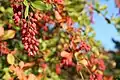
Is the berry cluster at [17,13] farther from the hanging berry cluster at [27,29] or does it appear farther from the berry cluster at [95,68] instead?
the berry cluster at [95,68]

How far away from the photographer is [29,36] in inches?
58.1

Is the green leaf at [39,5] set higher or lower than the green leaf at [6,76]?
higher

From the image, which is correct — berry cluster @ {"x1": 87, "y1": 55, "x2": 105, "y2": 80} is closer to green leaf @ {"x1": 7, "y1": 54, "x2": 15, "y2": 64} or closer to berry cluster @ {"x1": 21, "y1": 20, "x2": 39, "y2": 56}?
green leaf @ {"x1": 7, "y1": 54, "x2": 15, "y2": 64}

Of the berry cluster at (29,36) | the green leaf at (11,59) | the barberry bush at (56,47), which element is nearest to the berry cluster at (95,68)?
the barberry bush at (56,47)

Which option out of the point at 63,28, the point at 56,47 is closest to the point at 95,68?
the point at 63,28

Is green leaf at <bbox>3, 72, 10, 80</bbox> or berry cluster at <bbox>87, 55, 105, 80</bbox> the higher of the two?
green leaf at <bbox>3, 72, 10, 80</bbox>

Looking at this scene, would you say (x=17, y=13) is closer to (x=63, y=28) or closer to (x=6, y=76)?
(x=6, y=76)

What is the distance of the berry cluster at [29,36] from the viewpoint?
1460 millimetres

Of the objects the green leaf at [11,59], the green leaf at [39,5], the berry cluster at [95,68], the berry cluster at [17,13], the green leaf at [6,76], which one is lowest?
the berry cluster at [95,68]

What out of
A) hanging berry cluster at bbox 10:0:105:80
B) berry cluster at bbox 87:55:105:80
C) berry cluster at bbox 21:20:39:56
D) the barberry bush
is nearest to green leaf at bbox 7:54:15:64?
the barberry bush

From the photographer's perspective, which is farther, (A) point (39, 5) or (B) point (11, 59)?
(B) point (11, 59)

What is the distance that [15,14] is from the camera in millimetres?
1490

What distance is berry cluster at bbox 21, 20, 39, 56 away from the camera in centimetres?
146

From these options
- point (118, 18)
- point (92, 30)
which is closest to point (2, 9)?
point (92, 30)
